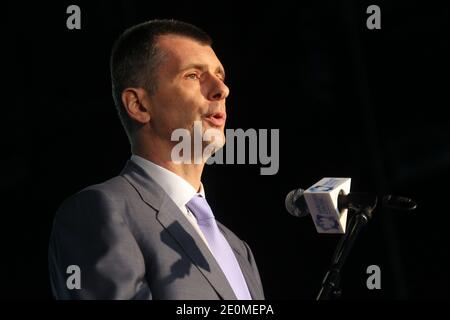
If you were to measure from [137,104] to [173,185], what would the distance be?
12.0 inches

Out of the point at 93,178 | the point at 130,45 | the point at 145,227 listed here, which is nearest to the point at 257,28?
the point at 93,178

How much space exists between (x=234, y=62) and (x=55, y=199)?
1082 mm

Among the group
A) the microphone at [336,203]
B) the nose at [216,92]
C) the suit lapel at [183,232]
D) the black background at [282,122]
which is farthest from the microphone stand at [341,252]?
the black background at [282,122]

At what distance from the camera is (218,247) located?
2232 mm

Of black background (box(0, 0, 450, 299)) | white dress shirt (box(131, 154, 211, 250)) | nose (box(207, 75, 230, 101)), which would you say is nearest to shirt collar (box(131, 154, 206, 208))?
white dress shirt (box(131, 154, 211, 250))

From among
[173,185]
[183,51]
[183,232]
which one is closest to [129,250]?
[183,232]

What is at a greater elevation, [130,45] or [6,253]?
[130,45]

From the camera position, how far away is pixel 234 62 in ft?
11.8

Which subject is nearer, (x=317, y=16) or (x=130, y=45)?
(x=130, y=45)

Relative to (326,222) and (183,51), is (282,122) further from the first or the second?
(326,222)
